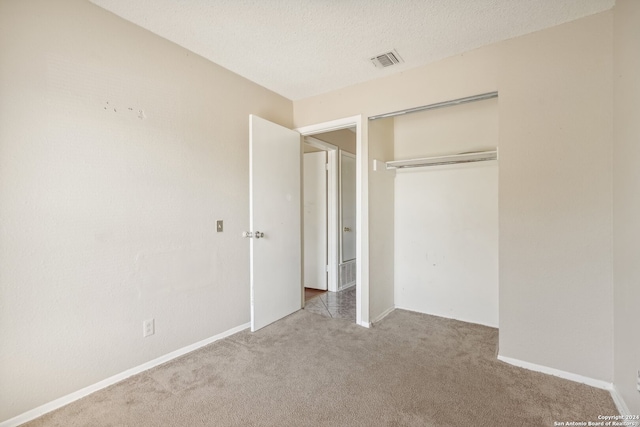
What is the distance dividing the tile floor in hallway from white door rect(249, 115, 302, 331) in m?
0.27

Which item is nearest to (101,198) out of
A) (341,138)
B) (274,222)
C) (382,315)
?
(274,222)

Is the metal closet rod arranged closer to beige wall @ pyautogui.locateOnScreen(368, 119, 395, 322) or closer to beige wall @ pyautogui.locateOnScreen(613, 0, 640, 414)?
beige wall @ pyautogui.locateOnScreen(368, 119, 395, 322)

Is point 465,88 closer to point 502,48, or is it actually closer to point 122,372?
point 502,48

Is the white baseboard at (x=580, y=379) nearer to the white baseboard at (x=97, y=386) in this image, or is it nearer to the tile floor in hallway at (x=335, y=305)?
the tile floor in hallway at (x=335, y=305)

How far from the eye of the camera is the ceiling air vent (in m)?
2.38

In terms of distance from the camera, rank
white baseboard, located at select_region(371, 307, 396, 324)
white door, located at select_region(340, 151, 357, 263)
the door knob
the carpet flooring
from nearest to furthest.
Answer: the carpet flooring → the door knob → white baseboard, located at select_region(371, 307, 396, 324) → white door, located at select_region(340, 151, 357, 263)

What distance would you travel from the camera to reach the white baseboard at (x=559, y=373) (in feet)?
6.06

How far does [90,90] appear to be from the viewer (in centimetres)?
181

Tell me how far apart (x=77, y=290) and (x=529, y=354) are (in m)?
3.00

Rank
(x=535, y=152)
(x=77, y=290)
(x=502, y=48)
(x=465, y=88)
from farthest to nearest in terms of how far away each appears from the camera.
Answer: (x=465, y=88) < (x=502, y=48) < (x=535, y=152) < (x=77, y=290)

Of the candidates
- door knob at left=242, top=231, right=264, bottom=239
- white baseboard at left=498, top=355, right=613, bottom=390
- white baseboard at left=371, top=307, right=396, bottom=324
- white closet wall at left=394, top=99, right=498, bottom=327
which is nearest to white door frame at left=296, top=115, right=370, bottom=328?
white baseboard at left=371, top=307, right=396, bottom=324

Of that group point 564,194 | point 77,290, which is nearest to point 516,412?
point 564,194

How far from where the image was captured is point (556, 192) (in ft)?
6.48

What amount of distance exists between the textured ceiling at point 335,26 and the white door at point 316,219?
1.75 m
